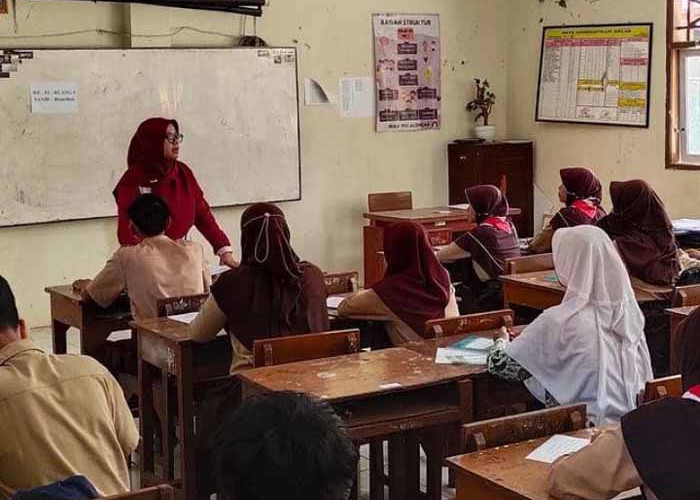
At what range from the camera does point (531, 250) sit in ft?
22.1

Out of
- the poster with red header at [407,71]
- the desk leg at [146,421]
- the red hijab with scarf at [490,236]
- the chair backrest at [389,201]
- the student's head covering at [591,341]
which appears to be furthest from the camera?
the poster with red header at [407,71]

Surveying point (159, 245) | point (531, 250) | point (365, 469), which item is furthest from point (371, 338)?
point (531, 250)

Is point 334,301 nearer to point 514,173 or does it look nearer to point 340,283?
point 340,283

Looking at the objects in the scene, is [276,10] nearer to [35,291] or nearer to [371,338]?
[35,291]

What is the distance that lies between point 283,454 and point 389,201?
7375 mm

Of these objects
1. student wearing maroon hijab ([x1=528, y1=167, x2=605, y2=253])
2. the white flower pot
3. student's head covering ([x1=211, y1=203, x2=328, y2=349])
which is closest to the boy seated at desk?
student's head covering ([x1=211, y1=203, x2=328, y2=349])

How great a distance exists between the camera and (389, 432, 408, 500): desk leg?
4.38 meters

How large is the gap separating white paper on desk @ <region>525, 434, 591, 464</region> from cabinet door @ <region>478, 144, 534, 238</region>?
641cm

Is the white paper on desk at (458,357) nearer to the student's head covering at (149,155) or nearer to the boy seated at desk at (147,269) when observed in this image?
the boy seated at desk at (147,269)

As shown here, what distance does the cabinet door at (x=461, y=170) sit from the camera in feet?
31.1

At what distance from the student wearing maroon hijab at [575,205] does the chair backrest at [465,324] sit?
226 centimetres

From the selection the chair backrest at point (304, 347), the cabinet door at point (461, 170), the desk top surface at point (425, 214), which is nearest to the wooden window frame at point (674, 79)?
the desk top surface at point (425, 214)

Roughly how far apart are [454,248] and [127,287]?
202 cm

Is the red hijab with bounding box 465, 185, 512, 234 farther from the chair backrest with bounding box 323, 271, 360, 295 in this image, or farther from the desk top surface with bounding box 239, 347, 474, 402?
the desk top surface with bounding box 239, 347, 474, 402
